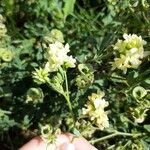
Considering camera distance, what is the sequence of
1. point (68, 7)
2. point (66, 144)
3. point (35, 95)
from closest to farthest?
point (66, 144) < point (35, 95) < point (68, 7)

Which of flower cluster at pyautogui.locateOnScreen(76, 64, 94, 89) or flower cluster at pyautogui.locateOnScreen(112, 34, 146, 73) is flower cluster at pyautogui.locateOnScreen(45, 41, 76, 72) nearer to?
flower cluster at pyautogui.locateOnScreen(76, 64, 94, 89)

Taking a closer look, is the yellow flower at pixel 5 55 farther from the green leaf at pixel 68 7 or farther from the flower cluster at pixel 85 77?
the green leaf at pixel 68 7

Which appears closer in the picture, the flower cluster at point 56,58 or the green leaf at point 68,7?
the flower cluster at point 56,58

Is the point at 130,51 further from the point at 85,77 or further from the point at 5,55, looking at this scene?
the point at 5,55

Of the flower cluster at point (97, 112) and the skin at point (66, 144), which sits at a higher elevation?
the flower cluster at point (97, 112)

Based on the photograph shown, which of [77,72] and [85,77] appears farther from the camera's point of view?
[77,72]

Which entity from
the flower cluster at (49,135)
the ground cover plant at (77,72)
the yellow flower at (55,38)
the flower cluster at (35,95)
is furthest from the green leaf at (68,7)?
the flower cluster at (49,135)

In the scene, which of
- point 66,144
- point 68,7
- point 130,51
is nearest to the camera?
point 130,51

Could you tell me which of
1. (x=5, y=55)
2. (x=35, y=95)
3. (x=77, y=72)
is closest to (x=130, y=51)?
(x=77, y=72)
